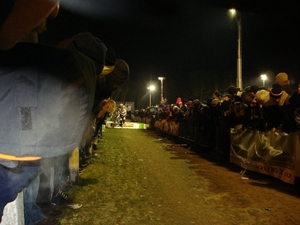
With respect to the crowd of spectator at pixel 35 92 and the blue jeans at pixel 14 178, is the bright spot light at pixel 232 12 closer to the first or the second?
the crowd of spectator at pixel 35 92

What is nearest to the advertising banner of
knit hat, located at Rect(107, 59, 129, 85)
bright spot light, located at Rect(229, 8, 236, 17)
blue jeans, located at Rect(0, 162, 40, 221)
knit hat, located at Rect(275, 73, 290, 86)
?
knit hat, located at Rect(275, 73, 290, 86)

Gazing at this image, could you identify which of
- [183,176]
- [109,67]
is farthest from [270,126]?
[109,67]

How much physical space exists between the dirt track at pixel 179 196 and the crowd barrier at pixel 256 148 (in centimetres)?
34

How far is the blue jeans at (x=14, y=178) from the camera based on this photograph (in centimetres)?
143

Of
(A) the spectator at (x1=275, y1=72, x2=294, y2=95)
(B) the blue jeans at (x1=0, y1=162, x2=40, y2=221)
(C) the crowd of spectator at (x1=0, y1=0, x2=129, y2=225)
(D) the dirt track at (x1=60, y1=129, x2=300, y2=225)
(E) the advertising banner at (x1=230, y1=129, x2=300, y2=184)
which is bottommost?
(D) the dirt track at (x1=60, y1=129, x2=300, y2=225)

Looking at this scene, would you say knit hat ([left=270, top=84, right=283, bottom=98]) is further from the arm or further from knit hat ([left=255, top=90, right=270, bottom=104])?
the arm

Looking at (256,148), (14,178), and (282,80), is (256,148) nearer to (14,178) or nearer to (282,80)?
(282,80)

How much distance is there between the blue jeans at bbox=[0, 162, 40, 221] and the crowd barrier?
6.53m

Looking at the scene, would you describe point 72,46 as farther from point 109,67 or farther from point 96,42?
point 109,67

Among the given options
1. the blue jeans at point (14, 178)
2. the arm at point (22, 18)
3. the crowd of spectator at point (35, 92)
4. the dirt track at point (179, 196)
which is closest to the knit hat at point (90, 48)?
the crowd of spectator at point (35, 92)

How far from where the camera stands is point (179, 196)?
6723 millimetres

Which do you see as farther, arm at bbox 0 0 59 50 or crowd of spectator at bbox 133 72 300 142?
crowd of spectator at bbox 133 72 300 142

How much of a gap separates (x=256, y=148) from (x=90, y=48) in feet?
25.1

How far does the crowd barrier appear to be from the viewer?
7191 millimetres
